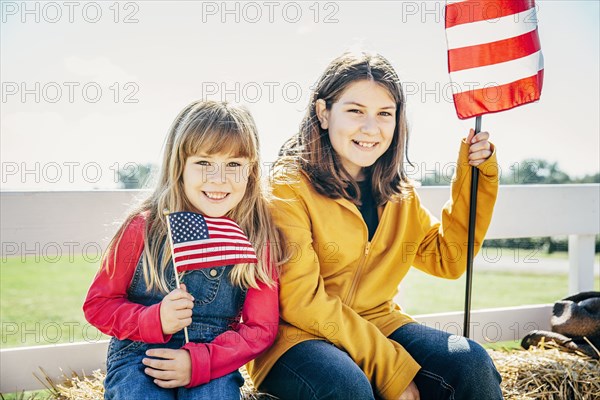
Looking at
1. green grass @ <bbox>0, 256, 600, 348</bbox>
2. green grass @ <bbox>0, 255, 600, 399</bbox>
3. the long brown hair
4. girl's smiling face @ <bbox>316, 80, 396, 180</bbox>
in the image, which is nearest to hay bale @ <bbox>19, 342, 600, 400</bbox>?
the long brown hair

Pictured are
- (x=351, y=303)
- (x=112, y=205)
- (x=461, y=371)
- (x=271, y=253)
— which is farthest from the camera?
(x=112, y=205)

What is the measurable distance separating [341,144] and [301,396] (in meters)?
0.96

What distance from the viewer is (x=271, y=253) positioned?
219cm

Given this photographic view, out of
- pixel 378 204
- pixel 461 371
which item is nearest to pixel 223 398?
pixel 461 371

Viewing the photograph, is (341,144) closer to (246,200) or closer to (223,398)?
(246,200)

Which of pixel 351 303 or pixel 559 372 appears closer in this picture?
pixel 351 303

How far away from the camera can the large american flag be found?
2338 millimetres

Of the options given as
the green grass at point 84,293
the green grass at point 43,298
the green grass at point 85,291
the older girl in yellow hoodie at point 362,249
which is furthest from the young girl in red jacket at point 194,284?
the green grass at point 85,291

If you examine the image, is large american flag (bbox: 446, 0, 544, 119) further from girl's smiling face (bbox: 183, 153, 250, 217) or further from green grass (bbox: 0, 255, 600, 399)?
green grass (bbox: 0, 255, 600, 399)

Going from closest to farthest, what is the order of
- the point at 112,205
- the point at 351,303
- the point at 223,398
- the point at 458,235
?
the point at 223,398 < the point at 351,303 < the point at 458,235 < the point at 112,205

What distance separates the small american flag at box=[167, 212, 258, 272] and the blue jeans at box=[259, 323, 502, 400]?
0.38 metres

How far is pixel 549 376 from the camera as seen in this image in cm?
258

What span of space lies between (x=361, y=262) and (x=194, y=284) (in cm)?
66

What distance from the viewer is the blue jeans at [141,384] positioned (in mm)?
1857
